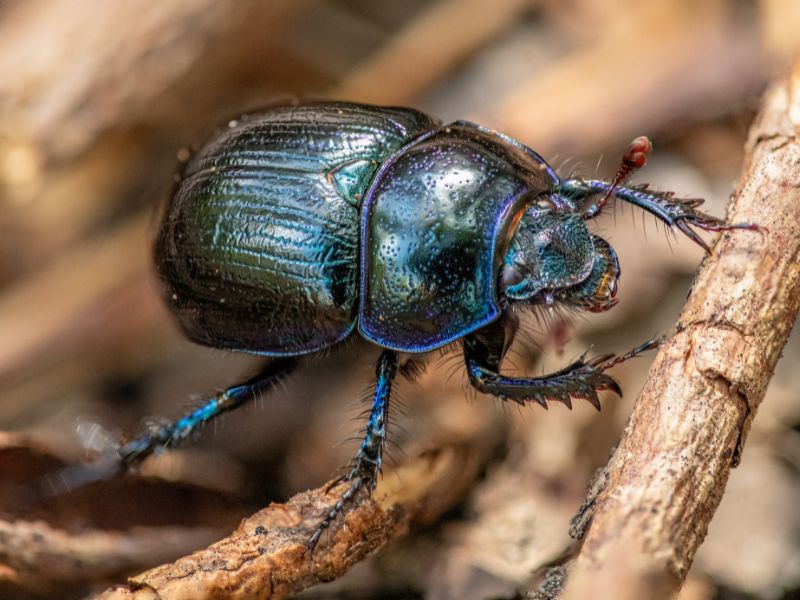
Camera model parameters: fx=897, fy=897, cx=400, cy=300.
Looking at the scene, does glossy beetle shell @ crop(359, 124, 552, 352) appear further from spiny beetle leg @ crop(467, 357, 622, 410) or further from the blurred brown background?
the blurred brown background

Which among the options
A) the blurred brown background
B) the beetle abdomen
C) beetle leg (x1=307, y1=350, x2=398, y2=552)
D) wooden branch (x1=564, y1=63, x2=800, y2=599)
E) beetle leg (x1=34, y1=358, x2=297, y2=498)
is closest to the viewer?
wooden branch (x1=564, y1=63, x2=800, y2=599)

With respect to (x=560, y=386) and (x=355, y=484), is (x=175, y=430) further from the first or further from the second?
(x=560, y=386)

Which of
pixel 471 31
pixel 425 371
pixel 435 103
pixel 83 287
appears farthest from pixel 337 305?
pixel 471 31

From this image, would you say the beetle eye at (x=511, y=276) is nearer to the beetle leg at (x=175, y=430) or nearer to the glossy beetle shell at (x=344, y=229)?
the glossy beetle shell at (x=344, y=229)

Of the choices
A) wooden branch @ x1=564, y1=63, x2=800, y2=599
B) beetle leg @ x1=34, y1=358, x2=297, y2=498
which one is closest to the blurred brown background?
beetle leg @ x1=34, y1=358, x2=297, y2=498

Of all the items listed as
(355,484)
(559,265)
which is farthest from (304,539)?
(559,265)

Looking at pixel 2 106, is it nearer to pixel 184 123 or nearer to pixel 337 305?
pixel 184 123
